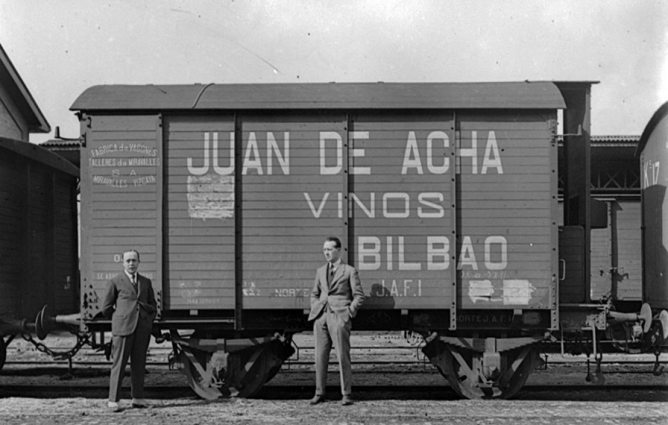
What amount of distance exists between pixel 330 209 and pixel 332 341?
1.60 meters

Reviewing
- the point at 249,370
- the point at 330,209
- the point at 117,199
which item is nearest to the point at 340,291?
the point at 330,209

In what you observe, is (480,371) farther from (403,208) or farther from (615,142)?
(615,142)

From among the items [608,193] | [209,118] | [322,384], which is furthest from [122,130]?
[608,193]

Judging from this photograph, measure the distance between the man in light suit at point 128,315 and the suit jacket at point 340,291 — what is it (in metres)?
1.92

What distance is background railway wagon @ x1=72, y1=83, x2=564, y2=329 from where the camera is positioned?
27.9ft

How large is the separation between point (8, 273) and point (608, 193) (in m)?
12.9

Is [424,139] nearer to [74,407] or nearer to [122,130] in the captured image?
[122,130]

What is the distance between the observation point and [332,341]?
8.33m

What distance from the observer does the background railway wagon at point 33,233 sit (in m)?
10.0

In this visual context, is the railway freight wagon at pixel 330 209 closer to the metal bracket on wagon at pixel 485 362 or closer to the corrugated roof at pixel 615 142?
the metal bracket on wagon at pixel 485 362

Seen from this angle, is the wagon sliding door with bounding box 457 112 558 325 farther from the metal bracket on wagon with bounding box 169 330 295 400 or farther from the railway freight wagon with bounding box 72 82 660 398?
the metal bracket on wagon with bounding box 169 330 295 400

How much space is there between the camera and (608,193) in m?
16.3

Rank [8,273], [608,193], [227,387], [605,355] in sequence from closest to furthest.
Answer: [227,387]
[8,273]
[605,355]
[608,193]

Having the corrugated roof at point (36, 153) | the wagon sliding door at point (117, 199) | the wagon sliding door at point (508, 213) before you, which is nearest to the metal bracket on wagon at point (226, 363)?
the wagon sliding door at point (117, 199)
